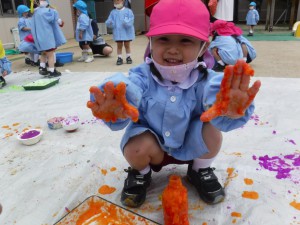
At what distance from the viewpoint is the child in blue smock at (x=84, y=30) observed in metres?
4.46

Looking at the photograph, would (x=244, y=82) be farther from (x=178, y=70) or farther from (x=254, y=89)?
(x=178, y=70)

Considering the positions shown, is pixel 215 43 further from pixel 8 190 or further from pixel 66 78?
pixel 8 190

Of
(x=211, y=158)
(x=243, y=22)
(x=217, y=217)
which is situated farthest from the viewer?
(x=243, y=22)

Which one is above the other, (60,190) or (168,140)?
(168,140)

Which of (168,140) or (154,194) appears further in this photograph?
(154,194)

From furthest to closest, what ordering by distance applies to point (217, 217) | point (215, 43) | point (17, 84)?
point (215, 43), point (17, 84), point (217, 217)

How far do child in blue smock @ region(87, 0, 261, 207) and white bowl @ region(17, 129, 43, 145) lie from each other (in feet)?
2.43

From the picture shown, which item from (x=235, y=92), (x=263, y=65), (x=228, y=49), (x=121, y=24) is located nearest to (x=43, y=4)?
(x=121, y=24)

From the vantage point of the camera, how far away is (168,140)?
1.01 meters

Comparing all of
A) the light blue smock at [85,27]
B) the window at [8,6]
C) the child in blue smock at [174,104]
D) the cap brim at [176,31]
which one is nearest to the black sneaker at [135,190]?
the child in blue smock at [174,104]

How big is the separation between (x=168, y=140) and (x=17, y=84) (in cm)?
263

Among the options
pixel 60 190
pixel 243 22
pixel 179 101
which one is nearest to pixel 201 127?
pixel 179 101

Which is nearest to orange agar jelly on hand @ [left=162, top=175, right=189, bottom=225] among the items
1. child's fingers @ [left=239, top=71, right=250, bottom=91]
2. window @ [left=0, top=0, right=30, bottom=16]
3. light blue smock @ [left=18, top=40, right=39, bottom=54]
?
child's fingers @ [left=239, top=71, right=250, bottom=91]

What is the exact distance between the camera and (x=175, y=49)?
941 mm
